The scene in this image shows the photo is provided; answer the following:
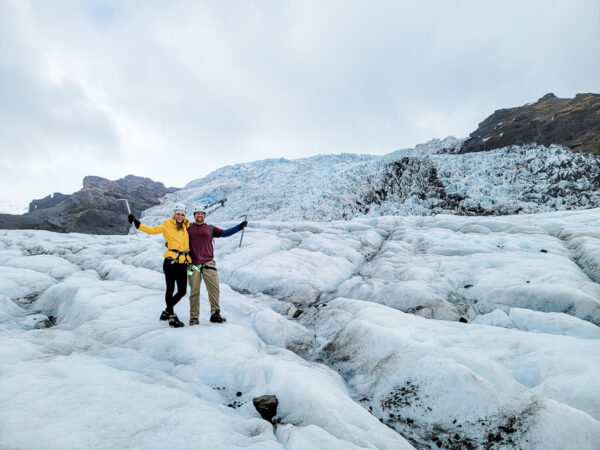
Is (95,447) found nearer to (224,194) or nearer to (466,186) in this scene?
(466,186)

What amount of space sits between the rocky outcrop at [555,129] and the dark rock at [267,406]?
41.3 meters

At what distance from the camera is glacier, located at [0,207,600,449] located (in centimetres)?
298

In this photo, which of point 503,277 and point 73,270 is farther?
point 73,270

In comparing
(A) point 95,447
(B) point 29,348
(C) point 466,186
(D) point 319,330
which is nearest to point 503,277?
(D) point 319,330

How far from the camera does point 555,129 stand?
4094 cm

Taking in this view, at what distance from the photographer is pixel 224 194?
45375mm

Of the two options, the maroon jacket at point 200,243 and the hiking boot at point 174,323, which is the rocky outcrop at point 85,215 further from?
the hiking boot at point 174,323

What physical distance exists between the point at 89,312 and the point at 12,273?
6406 millimetres

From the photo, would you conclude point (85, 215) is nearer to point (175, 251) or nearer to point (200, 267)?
point (175, 251)

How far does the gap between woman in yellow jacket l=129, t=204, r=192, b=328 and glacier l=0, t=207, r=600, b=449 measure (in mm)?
789

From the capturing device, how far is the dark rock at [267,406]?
12.3ft

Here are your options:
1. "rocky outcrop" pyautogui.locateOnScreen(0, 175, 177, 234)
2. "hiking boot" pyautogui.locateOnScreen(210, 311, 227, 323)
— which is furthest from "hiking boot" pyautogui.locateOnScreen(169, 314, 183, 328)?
"rocky outcrop" pyautogui.locateOnScreen(0, 175, 177, 234)

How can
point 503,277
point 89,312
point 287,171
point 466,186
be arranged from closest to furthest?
1. point 89,312
2. point 503,277
3. point 466,186
4. point 287,171

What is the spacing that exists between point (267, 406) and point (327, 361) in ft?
7.67
